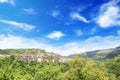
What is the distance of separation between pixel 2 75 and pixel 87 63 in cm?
2248

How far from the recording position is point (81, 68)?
206 ft

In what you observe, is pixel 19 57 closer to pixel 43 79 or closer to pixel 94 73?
pixel 43 79

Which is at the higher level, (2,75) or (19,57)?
(19,57)

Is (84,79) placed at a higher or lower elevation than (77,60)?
lower

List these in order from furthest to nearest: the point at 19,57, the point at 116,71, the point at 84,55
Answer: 1. the point at 19,57
2. the point at 116,71
3. the point at 84,55

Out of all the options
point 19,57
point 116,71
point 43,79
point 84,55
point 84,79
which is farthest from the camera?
point 19,57

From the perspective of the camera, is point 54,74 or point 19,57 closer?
point 54,74

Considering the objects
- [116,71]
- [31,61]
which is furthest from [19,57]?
[116,71]

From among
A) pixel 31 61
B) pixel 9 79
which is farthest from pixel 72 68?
pixel 31 61

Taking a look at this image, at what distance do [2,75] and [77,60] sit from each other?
2029 centimetres

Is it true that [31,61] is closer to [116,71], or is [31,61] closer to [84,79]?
[116,71]

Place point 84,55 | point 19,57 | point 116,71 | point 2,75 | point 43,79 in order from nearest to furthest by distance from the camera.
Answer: point 2,75
point 84,55
point 43,79
point 116,71
point 19,57

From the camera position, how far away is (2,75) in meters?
55.1

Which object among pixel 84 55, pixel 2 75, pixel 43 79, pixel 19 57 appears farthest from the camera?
pixel 19 57
